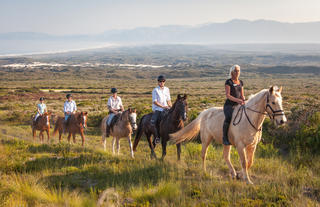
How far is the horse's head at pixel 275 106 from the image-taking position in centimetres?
593

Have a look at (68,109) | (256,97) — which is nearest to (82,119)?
(68,109)

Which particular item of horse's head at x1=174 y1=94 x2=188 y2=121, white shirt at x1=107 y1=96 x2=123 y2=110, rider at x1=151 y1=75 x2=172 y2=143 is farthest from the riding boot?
white shirt at x1=107 y1=96 x2=123 y2=110

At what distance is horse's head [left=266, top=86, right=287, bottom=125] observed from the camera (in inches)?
233

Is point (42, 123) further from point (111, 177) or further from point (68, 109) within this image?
point (111, 177)

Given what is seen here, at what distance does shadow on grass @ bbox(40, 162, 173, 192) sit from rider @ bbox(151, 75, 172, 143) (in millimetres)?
2022

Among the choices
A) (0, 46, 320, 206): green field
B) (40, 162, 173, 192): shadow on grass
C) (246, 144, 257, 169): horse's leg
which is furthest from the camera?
(246, 144, 257, 169): horse's leg

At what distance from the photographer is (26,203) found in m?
5.30

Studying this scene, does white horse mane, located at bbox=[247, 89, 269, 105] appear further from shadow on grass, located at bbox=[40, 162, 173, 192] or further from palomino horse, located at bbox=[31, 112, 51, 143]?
palomino horse, located at bbox=[31, 112, 51, 143]

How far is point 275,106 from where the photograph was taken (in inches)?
239

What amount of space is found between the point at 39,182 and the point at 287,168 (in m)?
7.16

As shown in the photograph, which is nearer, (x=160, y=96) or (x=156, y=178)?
(x=156, y=178)

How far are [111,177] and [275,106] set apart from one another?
4570mm

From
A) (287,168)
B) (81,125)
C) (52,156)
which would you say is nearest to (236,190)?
(287,168)

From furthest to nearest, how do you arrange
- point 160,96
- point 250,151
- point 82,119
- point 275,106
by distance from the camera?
1. point 82,119
2. point 160,96
3. point 250,151
4. point 275,106
